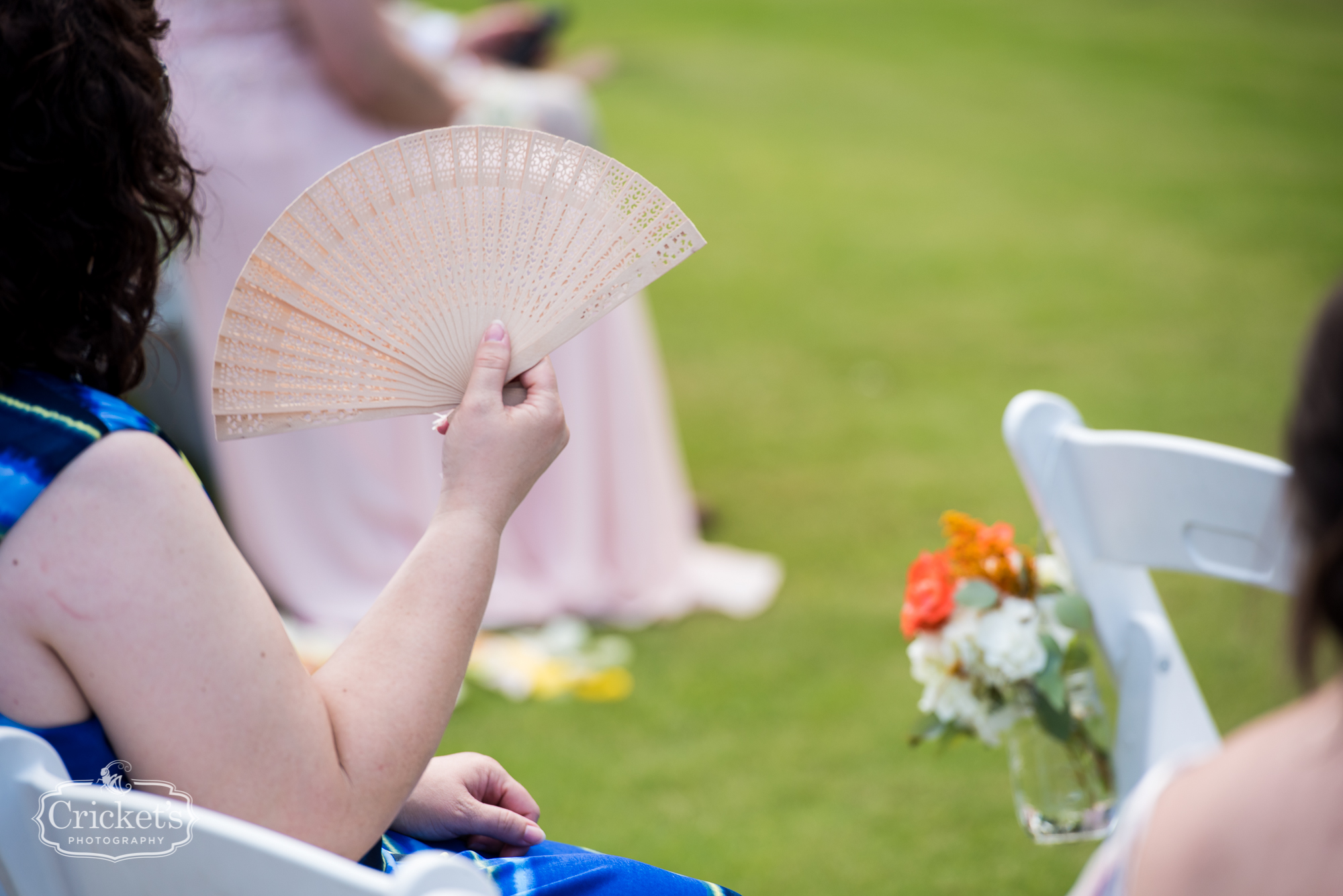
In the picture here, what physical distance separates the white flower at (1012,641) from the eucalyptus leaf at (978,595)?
0.06ft

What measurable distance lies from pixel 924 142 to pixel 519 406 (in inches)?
285

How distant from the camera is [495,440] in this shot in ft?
3.02

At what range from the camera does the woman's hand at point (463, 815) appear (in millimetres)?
1043

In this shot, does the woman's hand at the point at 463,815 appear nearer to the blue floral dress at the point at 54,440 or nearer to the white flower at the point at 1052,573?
the blue floral dress at the point at 54,440

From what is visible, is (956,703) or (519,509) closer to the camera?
(956,703)

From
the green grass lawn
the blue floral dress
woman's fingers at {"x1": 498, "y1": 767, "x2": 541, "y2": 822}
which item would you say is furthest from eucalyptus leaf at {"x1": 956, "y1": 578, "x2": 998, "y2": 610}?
the blue floral dress

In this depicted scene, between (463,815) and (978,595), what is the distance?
63cm

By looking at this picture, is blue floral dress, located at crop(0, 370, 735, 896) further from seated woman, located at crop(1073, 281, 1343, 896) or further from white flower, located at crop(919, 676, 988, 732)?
white flower, located at crop(919, 676, 988, 732)

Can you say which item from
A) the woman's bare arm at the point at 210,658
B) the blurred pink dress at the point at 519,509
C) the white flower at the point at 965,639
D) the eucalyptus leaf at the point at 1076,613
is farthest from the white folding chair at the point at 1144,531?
the blurred pink dress at the point at 519,509

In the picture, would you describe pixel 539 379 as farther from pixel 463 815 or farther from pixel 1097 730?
pixel 1097 730

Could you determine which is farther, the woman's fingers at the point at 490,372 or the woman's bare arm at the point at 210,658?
the woman's fingers at the point at 490,372

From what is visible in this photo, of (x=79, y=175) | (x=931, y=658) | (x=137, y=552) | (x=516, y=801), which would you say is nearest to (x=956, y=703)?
(x=931, y=658)

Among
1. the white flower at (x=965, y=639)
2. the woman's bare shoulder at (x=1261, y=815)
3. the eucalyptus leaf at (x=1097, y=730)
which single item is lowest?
the eucalyptus leaf at (x=1097, y=730)

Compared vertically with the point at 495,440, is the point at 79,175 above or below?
above
